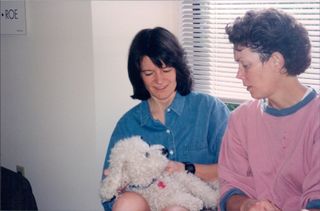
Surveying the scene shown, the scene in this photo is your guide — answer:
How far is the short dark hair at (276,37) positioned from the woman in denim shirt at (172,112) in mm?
411

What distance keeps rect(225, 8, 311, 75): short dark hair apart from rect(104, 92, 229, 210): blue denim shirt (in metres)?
0.43

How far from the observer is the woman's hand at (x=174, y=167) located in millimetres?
1521

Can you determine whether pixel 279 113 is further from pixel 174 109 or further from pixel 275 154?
pixel 174 109

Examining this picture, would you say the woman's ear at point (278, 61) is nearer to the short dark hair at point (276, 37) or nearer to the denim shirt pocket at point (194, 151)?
the short dark hair at point (276, 37)

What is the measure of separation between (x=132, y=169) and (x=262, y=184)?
1.49 feet

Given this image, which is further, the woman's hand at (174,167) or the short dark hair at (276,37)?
the woman's hand at (174,167)

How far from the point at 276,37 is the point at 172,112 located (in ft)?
1.90

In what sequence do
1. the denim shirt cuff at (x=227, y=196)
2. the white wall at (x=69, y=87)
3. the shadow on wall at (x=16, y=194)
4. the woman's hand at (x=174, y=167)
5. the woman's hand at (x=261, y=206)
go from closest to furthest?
the woman's hand at (x=261, y=206)
the denim shirt cuff at (x=227, y=196)
the woman's hand at (x=174, y=167)
the white wall at (x=69, y=87)
the shadow on wall at (x=16, y=194)

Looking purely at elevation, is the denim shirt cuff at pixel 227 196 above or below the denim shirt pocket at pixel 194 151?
below

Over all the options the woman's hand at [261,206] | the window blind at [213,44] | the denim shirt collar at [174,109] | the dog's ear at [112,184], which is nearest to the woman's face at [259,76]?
the woman's hand at [261,206]

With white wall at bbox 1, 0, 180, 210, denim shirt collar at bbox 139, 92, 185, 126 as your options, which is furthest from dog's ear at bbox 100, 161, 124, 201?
white wall at bbox 1, 0, 180, 210

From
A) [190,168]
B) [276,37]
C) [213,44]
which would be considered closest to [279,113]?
[276,37]

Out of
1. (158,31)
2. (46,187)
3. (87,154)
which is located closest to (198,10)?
(158,31)

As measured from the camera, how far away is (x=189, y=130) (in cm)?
168
